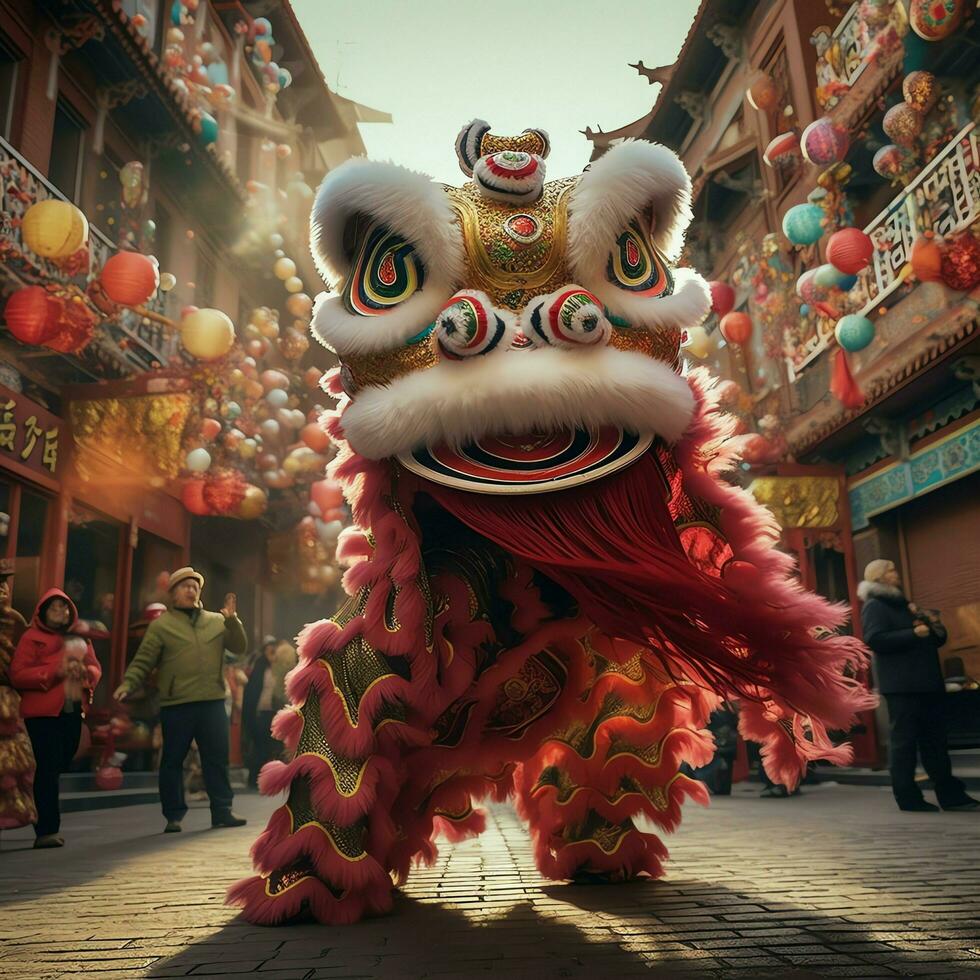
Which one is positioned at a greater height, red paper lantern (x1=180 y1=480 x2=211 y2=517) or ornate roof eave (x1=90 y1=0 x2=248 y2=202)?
ornate roof eave (x1=90 y1=0 x2=248 y2=202)

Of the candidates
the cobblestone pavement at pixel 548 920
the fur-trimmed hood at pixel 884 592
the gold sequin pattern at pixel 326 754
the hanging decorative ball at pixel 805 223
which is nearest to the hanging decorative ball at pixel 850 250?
the hanging decorative ball at pixel 805 223

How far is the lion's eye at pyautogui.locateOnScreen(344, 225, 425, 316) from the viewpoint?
270cm

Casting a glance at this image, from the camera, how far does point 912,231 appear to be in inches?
378

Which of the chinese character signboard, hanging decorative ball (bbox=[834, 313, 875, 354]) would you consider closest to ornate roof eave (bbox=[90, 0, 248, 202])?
the chinese character signboard

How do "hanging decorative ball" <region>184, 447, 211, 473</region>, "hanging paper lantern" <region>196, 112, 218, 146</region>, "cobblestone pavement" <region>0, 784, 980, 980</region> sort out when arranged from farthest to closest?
"hanging paper lantern" <region>196, 112, 218, 146</region>
"hanging decorative ball" <region>184, 447, 211, 473</region>
"cobblestone pavement" <region>0, 784, 980, 980</region>

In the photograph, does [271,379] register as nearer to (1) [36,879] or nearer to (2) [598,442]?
(1) [36,879]

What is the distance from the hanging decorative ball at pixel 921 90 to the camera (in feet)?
29.2

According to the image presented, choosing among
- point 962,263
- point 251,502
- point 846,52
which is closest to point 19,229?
point 251,502

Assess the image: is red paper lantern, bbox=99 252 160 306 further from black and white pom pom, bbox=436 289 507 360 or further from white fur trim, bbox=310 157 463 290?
black and white pom pom, bbox=436 289 507 360

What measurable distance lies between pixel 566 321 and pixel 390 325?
492mm

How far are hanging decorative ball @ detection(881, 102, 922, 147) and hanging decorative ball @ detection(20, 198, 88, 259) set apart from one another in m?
7.50

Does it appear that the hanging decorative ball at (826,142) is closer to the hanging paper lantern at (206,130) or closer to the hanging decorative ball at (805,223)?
the hanging decorative ball at (805,223)

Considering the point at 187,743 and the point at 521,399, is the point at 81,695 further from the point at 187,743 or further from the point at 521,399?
the point at 521,399

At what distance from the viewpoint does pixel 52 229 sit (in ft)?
25.7
